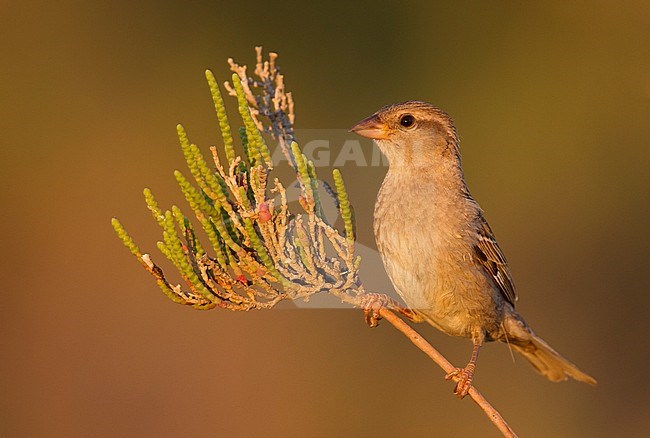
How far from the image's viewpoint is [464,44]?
9.24 m

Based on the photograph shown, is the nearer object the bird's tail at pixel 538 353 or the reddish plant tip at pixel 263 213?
the reddish plant tip at pixel 263 213

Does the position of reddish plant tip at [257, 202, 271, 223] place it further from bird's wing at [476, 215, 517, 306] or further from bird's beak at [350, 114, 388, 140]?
bird's wing at [476, 215, 517, 306]

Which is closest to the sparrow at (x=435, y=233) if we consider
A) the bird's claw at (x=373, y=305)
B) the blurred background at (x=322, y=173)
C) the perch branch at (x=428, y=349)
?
the bird's claw at (x=373, y=305)

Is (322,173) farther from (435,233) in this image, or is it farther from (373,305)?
(373,305)

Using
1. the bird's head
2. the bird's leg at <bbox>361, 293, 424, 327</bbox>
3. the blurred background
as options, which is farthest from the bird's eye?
the blurred background

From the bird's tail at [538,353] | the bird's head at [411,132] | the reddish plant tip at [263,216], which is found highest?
the reddish plant tip at [263,216]

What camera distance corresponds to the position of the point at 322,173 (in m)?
6.43

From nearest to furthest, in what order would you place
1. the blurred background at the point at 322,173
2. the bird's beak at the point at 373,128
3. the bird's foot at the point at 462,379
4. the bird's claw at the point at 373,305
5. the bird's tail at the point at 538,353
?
the bird's claw at the point at 373,305 < the bird's foot at the point at 462,379 < the bird's beak at the point at 373,128 < the bird's tail at the point at 538,353 < the blurred background at the point at 322,173

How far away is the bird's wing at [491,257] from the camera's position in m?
4.06

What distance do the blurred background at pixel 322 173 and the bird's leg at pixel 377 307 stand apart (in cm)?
178

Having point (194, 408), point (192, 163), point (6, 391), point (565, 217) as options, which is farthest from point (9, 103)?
point (192, 163)

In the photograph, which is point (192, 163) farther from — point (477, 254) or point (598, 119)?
point (598, 119)

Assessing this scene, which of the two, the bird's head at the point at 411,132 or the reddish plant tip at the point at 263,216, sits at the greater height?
the reddish plant tip at the point at 263,216

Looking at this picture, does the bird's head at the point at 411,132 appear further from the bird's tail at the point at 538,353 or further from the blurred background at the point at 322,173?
the blurred background at the point at 322,173
